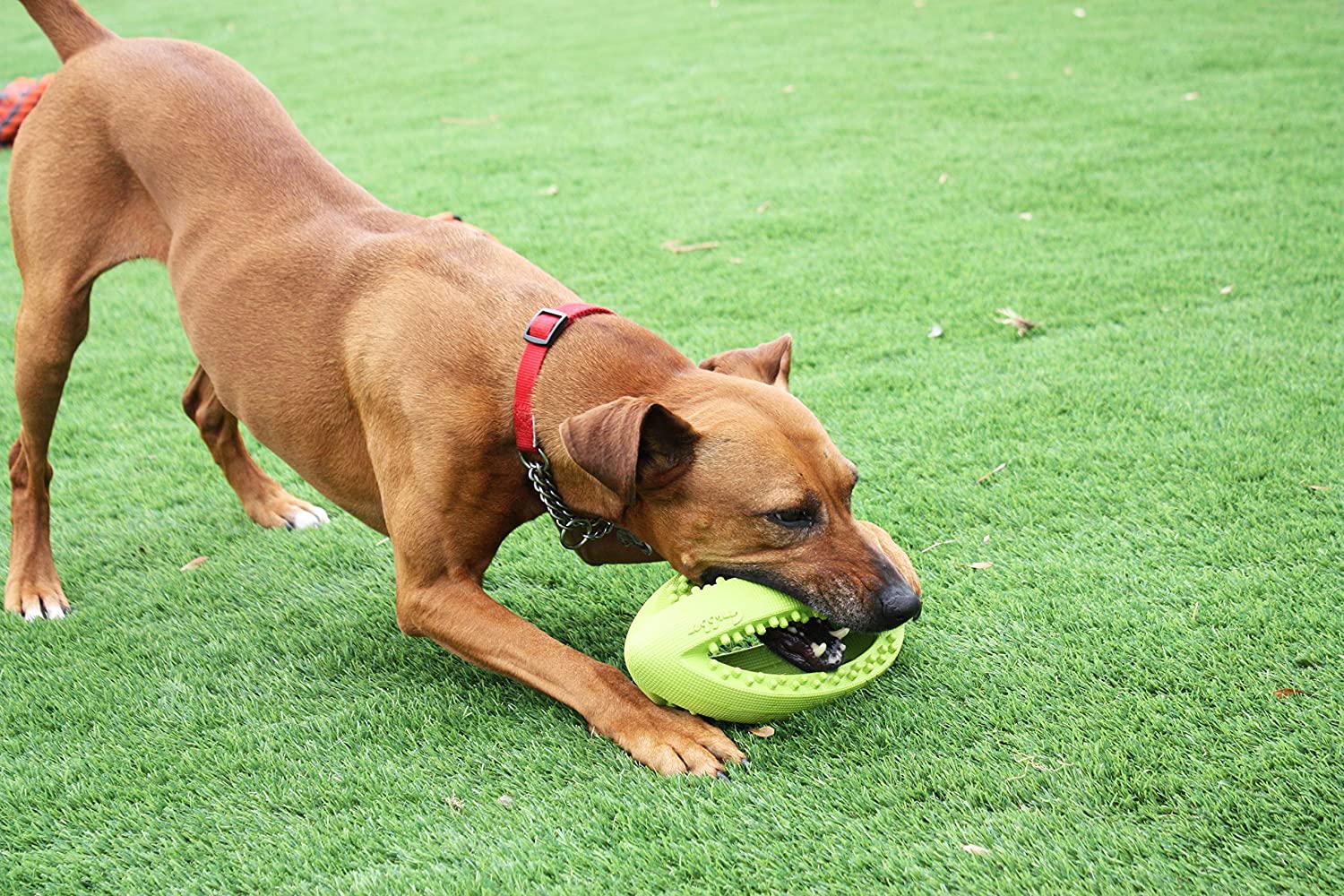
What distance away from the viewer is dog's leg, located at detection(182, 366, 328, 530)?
4.58 metres

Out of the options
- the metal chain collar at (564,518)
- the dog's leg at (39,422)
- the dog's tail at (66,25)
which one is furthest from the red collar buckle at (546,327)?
the dog's tail at (66,25)

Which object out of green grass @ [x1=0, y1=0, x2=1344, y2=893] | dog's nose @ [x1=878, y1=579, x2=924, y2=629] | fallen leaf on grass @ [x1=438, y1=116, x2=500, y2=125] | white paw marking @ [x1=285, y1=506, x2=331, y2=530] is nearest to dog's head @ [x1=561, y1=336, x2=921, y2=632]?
dog's nose @ [x1=878, y1=579, x2=924, y2=629]

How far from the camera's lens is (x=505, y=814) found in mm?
2840

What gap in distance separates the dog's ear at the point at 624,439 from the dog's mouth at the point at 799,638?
0.36 m

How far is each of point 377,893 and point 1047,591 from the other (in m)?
2.05

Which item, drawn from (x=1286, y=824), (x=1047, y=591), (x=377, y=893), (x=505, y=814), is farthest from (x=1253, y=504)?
(x=377, y=893)

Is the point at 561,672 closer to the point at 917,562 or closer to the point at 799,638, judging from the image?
the point at 799,638

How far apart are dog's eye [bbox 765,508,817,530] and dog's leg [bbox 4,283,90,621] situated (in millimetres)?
2570

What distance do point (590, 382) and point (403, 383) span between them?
0.54 metres

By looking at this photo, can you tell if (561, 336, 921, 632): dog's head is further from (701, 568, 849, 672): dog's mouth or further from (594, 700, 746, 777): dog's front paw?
(594, 700, 746, 777): dog's front paw

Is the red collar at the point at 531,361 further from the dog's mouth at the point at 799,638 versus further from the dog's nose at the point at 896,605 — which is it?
the dog's nose at the point at 896,605

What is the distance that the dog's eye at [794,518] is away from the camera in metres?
2.96

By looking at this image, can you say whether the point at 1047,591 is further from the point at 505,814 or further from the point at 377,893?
the point at 377,893

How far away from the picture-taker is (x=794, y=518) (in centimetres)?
297
